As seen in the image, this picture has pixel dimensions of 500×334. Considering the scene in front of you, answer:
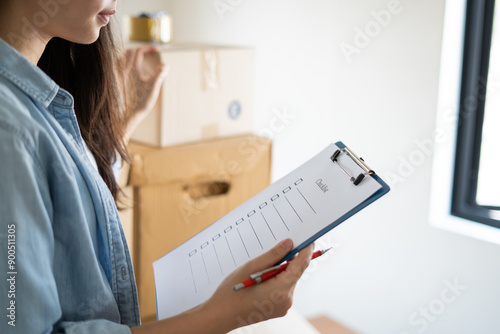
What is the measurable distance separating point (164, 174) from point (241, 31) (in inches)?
30.0

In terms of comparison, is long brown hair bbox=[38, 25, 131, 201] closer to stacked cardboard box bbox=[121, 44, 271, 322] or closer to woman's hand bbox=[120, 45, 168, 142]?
woman's hand bbox=[120, 45, 168, 142]

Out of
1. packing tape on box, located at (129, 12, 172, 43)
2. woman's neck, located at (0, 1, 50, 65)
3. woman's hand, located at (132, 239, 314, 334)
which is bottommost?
woman's hand, located at (132, 239, 314, 334)

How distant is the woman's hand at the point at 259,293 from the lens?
621 millimetres

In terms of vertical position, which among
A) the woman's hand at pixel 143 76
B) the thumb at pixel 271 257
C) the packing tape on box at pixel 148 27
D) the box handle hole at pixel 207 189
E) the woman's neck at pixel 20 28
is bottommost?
the box handle hole at pixel 207 189

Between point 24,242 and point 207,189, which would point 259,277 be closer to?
point 24,242

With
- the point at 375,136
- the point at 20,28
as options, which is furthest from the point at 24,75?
the point at 375,136

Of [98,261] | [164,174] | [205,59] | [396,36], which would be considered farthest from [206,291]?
[396,36]

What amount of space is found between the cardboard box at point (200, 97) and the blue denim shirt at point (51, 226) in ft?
2.42

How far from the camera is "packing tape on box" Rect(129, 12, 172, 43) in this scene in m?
1.61

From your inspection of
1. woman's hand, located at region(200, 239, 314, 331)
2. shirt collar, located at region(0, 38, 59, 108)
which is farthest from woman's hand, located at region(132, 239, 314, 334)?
shirt collar, located at region(0, 38, 59, 108)

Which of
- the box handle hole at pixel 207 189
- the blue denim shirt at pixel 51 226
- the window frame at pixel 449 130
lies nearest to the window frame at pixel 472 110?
the window frame at pixel 449 130

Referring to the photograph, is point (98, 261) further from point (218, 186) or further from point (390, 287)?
point (390, 287)

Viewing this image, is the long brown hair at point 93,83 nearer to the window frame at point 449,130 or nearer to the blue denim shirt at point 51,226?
the blue denim shirt at point 51,226

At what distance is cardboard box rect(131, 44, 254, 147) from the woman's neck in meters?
0.72
